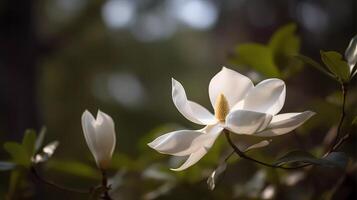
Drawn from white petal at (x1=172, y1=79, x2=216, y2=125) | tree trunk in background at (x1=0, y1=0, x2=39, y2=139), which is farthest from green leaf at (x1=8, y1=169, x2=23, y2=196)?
tree trunk in background at (x1=0, y1=0, x2=39, y2=139)

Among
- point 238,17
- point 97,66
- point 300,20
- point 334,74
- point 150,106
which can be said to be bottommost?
point 150,106

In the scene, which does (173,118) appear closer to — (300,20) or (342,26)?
(342,26)

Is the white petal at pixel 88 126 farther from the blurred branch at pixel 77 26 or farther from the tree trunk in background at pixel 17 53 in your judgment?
the blurred branch at pixel 77 26

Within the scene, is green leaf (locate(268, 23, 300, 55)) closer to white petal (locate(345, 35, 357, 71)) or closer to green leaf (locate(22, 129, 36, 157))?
white petal (locate(345, 35, 357, 71))

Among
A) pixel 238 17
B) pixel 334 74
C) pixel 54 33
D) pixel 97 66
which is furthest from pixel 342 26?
pixel 334 74

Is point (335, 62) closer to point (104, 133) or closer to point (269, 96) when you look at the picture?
point (269, 96)

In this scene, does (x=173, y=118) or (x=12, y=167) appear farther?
(x=173, y=118)

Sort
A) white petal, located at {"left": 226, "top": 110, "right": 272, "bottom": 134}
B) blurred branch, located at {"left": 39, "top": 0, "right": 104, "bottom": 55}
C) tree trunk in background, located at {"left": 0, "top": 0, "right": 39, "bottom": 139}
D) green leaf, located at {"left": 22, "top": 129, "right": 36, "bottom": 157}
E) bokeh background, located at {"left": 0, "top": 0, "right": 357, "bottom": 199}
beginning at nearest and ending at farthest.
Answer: white petal, located at {"left": 226, "top": 110, "right": 272, "bottom": 134} < green leaf, located at {"left": 22, "top": 129, "right": 36, "bottom": 157} < bokeh background, located at {"left": 0, "top": 0, "right": 357, "bottom": 199} < tree trunk in background, located at {"left": 0, "top": 0, "right": 39, "bottom": 139} < blurred branch, located at {"left": 39, "top": 0, "right": 104, "bottom": 55}
